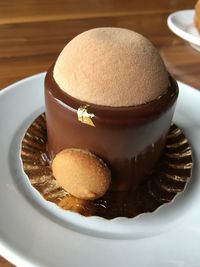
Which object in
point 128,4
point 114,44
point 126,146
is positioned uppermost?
point 114,44

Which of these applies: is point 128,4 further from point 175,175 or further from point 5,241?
point 5,241

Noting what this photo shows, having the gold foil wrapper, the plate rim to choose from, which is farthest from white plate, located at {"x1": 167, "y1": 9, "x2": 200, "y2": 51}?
the gold foil wrapper

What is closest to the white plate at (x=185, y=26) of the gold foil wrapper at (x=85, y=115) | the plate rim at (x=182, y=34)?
the plate rim at (x=182, y=34)

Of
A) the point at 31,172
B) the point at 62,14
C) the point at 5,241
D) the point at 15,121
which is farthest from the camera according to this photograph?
the point at 62,14

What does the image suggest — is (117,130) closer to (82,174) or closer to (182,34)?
(82,174)

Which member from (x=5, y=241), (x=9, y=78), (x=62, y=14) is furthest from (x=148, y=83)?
(x=62, y=14)

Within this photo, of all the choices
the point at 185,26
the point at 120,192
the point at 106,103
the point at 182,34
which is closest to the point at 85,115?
the point at 106,103

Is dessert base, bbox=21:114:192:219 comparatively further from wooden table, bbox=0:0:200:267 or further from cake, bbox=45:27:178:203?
wooden table, bbox=0:0:200:267
